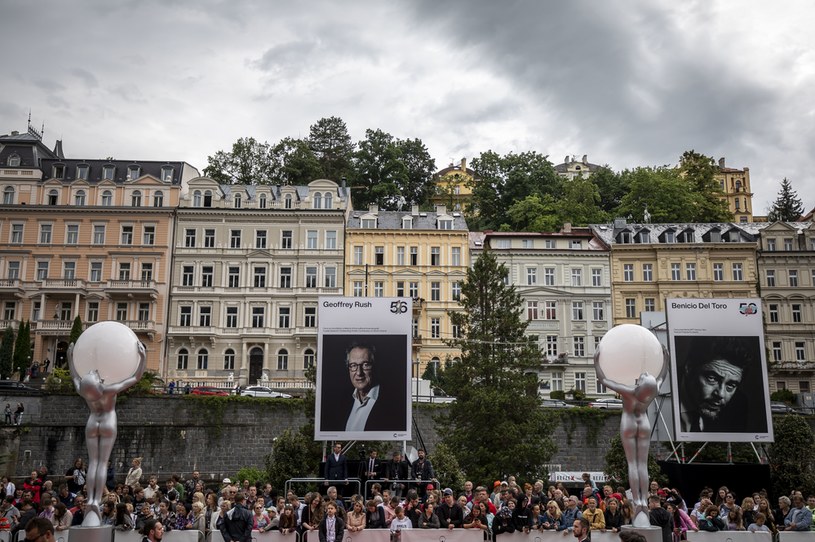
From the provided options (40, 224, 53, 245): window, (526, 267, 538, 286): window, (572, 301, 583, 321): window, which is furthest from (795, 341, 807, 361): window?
(40, 224, 53, 245): window

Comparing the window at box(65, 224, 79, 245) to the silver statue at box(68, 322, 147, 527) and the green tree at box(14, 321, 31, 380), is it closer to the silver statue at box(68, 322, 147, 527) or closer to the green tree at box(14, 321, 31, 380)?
the green tree at box(14, 321, 31, 380)

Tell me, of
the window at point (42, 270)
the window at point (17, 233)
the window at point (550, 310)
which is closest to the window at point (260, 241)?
the window at point (42, 270)

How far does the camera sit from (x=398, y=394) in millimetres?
21797

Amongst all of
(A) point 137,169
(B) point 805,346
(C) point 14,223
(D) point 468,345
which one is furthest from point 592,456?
(C) point 14,223

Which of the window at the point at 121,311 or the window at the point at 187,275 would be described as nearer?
the window at the point at 121,311

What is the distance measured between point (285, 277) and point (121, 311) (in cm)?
1063

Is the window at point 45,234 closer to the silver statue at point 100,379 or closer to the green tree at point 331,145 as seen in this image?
the green tree at point 331,145

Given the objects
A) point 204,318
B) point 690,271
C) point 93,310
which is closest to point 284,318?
point 204,318

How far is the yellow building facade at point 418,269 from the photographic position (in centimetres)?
5122

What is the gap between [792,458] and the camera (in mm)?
26656

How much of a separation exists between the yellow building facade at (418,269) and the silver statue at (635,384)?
39818 millimetres

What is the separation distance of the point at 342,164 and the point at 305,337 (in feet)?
86.9

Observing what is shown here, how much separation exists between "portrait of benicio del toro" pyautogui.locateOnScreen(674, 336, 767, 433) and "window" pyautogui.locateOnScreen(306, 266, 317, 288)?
29.9 meters

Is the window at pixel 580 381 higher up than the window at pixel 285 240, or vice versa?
the window at pixel 285 240
